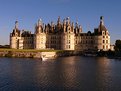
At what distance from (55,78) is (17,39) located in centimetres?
12283

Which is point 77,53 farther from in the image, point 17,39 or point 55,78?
point 55,78

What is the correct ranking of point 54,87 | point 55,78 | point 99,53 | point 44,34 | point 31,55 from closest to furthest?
point 54,87 < point 55,78 < point 31,55 < point 99,53 < point 44,34

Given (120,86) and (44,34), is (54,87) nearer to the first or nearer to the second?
(120,86)

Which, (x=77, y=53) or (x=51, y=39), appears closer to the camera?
(x=77, y=53)

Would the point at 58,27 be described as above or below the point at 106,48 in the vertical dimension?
above

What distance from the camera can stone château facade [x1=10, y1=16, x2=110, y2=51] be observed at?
6437 inches

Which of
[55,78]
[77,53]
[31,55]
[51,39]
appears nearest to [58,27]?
[51,39]

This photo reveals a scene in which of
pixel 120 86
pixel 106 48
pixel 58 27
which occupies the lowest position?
pixel 120 86

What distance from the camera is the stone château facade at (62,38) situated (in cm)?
16350

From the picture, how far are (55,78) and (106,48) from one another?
359 ft

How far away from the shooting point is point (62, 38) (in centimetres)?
16550

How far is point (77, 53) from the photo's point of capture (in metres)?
159

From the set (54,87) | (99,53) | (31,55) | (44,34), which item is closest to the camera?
(54,87)

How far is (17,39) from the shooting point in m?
177
